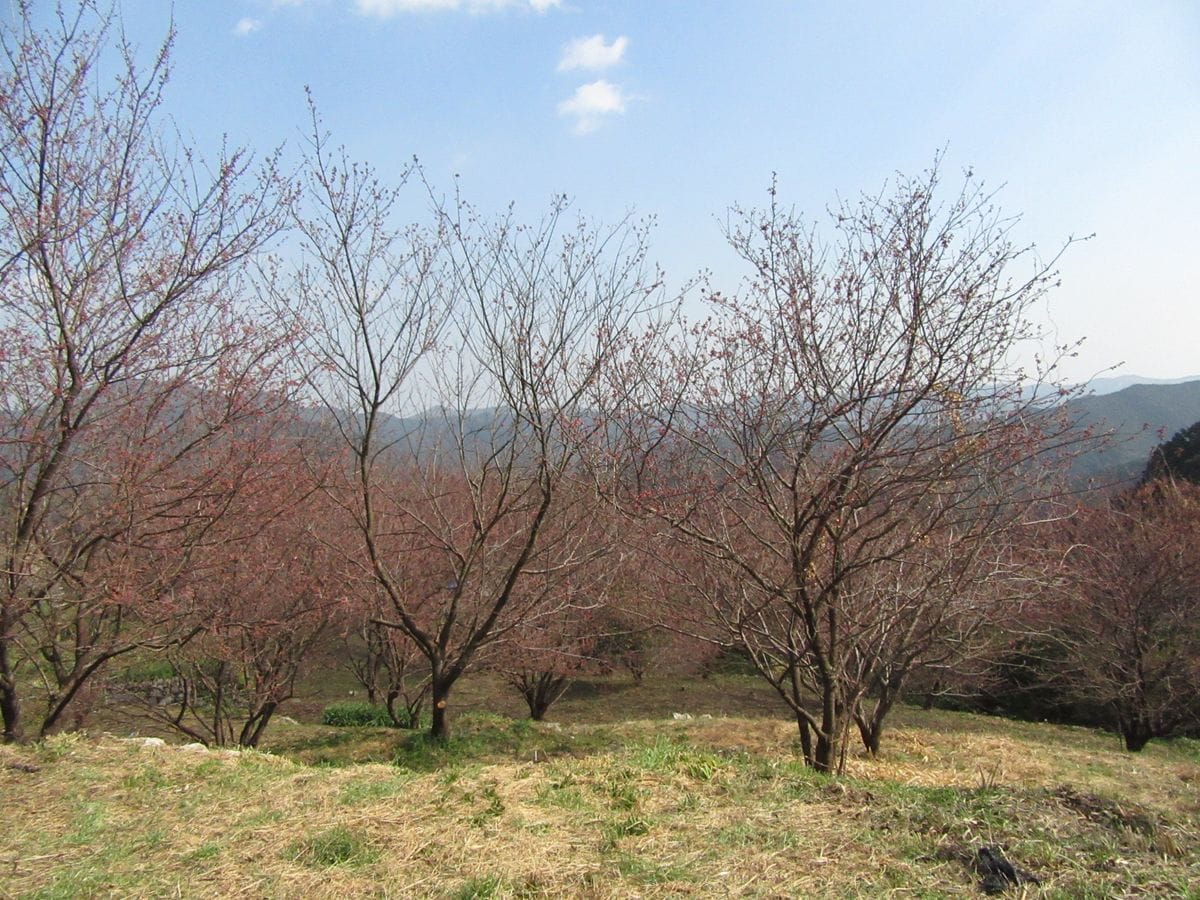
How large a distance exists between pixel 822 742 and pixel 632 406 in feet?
9.01

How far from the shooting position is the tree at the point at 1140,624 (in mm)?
11680

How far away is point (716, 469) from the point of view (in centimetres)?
575

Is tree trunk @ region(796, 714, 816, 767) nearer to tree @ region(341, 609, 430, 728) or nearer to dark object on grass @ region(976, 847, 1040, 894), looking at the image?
dark object on grass @ region(976, 847, 1040, 894)

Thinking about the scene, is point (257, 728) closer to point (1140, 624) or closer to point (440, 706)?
point (440, 706)

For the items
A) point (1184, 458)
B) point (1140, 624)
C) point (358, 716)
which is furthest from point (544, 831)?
point (1184, 458)

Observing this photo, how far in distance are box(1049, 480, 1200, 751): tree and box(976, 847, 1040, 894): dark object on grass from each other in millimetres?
9965

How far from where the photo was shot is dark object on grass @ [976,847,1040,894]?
2.55 m

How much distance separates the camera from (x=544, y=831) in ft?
10.1

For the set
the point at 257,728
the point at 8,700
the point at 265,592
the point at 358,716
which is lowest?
the point at 358,716

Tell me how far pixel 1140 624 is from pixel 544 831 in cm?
1243

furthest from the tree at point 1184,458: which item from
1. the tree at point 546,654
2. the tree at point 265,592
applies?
the tree at point 265,592

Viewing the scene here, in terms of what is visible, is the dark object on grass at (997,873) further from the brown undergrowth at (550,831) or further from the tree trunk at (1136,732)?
the tree trunk at (1136,732)

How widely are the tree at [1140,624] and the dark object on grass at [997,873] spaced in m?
9.97

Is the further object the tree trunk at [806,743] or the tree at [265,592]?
the tree at [265,592]
